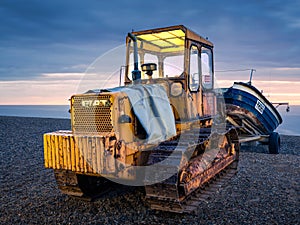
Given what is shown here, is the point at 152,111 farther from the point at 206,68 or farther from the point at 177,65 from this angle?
the point at 206,68

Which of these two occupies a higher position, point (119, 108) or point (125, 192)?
point (119, 108)

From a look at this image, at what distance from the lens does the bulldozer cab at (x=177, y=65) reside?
6.93m

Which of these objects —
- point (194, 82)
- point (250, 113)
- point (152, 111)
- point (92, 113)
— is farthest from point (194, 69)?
point (250, 113)

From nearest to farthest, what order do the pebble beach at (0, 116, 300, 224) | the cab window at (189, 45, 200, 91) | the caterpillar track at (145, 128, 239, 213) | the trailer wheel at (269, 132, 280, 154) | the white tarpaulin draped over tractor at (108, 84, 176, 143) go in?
the caterpillar track at (145, 128, 239, 213) < the pebble beach at (0, 116, 300, 224) < the white tarpaulin draped over tractor at (108, 84, 176, 143) < the cab window at (189, 45, 200, 91) < the trailer wheel at (269, 132, 280, 154)

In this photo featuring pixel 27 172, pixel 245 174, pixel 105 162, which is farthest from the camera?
pixel 27 172

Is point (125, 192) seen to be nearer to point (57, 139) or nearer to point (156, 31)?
point (57, 139)

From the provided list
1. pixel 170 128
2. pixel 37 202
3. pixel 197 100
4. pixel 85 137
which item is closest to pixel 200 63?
pixel 197 100

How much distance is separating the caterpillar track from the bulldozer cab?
2.58 ft

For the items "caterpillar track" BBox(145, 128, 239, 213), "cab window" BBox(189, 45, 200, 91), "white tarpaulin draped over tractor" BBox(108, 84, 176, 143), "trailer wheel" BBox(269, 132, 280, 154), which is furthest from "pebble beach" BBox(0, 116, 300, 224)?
"trailer wheel" BBox(269, 132, 280, 154)

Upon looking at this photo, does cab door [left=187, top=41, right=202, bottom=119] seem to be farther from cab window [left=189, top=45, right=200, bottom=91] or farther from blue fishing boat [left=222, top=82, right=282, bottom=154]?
blue fishing boat [left=222, top=82, right=282, bottom=154]

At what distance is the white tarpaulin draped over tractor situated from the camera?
5.65 m

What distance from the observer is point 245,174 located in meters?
8.48

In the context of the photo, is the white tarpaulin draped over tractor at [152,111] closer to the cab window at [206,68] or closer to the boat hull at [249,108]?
the cab window at [206,68]

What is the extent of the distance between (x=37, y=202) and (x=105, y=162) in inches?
87.4
